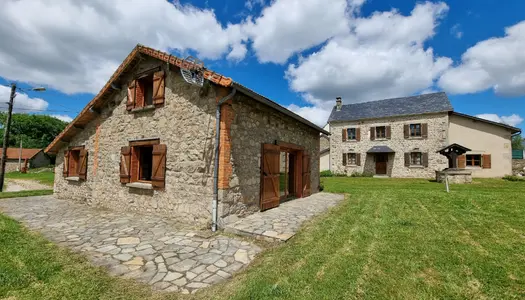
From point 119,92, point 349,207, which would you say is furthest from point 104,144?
point 349,207

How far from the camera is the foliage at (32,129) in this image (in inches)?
1863

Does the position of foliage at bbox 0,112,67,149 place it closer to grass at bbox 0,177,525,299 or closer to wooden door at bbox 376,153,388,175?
grass at bbox 0,177,525,299

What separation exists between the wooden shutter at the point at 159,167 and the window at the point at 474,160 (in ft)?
79.0

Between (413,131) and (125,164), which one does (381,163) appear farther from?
(125,164)

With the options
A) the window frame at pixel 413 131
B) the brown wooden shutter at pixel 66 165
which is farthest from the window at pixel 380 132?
the brown wooden shutter at pixel 66 165

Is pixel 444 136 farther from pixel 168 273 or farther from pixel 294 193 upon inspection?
pixel 168 273

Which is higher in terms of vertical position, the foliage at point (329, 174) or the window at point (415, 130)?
the window at point (415, 130)

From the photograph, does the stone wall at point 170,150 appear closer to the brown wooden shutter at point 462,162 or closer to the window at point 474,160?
the brown wooden shutter at point 462,162

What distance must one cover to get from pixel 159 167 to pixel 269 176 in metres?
3.07

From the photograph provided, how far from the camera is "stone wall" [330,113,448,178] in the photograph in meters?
20.0

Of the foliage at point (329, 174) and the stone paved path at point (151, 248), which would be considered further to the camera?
the foliage at point (329, 174)

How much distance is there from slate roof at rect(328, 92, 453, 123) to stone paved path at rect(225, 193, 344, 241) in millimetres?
18532

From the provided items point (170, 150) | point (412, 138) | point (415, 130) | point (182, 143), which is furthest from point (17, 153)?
point (415, 130)

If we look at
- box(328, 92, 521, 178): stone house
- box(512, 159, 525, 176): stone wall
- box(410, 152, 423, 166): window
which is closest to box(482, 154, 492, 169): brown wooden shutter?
box(328, 92, 521, 178): stone house
